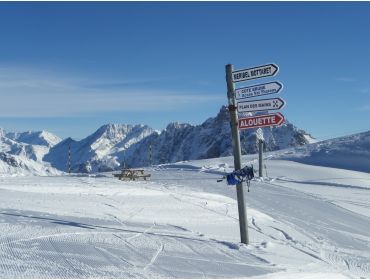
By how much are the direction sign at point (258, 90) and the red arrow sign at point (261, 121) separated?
1.54ft

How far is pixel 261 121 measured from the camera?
31.6 feet

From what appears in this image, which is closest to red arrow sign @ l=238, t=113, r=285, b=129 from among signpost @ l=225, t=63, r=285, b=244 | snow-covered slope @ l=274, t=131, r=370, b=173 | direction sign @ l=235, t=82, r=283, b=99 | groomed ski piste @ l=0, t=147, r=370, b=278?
signpost @ l=225, t=63, r=285, b=244

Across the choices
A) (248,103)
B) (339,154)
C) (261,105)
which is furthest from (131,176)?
(339,154)

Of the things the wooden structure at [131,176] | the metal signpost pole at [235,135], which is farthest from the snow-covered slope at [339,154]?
the metal signpost pole at [235,135]

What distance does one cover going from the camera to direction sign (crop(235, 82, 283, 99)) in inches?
378

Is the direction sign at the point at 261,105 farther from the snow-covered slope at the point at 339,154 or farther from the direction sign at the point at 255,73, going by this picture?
the snow-covered slope at the point at 339,154

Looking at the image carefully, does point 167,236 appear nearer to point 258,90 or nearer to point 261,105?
point 261,105

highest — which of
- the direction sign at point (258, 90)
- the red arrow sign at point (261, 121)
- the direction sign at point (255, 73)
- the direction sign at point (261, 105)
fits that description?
the direction sign at point (255, 73)

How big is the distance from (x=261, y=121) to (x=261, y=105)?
0.33 m

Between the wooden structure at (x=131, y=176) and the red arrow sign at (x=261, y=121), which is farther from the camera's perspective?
the wooden structure at (x=131, y=176)

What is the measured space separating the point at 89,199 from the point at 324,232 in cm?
685

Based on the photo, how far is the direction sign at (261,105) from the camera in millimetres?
9523

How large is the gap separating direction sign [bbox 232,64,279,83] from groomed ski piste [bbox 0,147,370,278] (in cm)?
339

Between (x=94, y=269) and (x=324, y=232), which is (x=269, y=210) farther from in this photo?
(x=94, y=269)
